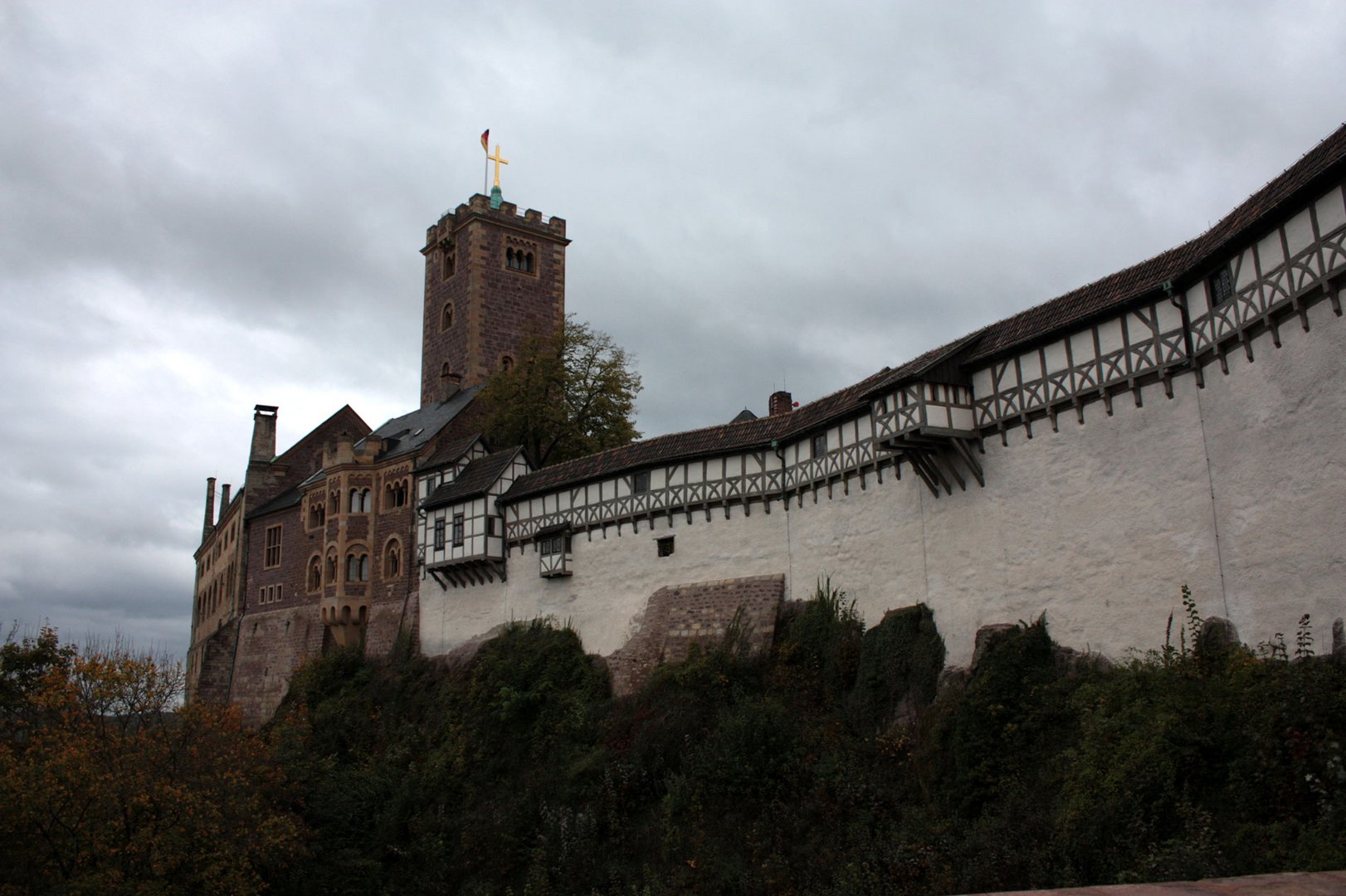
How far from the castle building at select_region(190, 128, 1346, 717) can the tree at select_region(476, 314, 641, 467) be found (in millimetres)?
1671

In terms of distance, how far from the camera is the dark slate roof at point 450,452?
40438 millimetres

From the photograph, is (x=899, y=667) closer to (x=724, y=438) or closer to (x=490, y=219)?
(x=724, y=438)

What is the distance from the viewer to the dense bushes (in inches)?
598

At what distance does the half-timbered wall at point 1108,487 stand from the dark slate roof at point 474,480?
8.52 meters

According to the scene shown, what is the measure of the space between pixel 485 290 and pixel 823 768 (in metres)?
34.4

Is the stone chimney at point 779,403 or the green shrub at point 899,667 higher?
the stone chimney at point 779,403

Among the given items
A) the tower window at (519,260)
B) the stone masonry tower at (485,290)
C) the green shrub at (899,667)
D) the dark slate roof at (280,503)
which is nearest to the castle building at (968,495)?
the green shrub at (899,667)

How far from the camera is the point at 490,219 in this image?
52.5 metres

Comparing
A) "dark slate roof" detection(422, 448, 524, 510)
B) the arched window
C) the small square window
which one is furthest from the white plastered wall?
the arched window

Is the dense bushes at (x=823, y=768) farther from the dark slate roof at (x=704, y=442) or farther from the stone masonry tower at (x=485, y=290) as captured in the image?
the stone masonry tower at (x=485, y=290)

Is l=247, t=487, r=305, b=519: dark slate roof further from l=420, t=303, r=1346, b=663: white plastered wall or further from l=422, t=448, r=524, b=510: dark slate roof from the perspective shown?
l=420, t=303, r=1346, b=663: white plastered wall

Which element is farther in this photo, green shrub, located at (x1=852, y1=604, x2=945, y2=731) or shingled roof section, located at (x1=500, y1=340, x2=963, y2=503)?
shingled roof section, located at (x1=500, y1=340, x2=963, y2=503)

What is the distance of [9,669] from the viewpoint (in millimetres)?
33969

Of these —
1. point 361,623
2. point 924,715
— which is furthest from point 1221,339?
point 361,623
